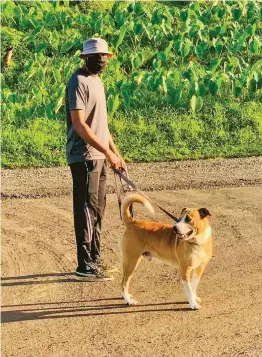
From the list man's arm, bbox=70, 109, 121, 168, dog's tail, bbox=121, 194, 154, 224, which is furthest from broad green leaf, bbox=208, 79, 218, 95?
dog's tail, bbox=121, 194, 154, 224

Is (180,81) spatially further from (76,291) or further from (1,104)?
(76,291)

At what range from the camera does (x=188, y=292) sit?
22.0 ft

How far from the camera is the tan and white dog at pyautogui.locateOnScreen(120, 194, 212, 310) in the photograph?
256 inches

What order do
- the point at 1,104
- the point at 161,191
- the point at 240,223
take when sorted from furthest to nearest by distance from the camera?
the point at 1,104 < the point at 161,191 < the point at 240,223

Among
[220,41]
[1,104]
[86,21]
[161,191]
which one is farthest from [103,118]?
[86,21]

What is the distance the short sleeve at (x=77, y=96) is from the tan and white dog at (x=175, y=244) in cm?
96

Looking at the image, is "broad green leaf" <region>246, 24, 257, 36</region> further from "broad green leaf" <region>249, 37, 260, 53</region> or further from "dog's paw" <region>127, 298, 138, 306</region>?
"dog's paw" <region>127, 298, 138, 306</region>

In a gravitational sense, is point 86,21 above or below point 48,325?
above

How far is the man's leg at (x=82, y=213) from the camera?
7.41m

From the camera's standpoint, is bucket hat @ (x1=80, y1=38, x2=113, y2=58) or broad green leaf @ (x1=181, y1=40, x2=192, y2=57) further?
broad green leaf @ (x1=181, y1=40, x2=192, y2=57)

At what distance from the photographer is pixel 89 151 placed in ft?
24.2

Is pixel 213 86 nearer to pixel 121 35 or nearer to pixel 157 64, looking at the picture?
pixel 157 64

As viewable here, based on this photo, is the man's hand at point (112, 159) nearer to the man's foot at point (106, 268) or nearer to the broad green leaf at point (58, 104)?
the man's foot at point (106, 268)

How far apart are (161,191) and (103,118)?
3.84m
